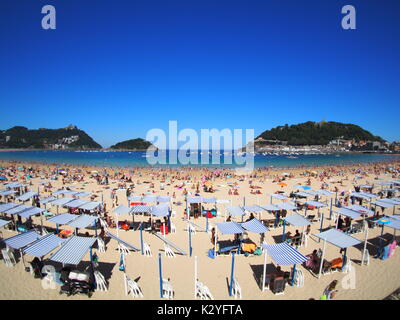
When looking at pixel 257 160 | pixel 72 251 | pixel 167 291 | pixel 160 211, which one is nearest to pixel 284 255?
pixel 167 291

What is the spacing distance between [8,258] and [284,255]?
32.5 ft

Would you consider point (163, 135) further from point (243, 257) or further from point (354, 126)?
point (354, 126)

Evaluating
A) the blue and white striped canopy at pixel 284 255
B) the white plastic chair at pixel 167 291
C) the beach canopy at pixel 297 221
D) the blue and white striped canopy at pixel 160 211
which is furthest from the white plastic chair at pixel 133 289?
the beach canopy at pixel 297 221

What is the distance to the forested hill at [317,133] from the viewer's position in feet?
496

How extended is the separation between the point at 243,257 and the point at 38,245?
24.9 feet

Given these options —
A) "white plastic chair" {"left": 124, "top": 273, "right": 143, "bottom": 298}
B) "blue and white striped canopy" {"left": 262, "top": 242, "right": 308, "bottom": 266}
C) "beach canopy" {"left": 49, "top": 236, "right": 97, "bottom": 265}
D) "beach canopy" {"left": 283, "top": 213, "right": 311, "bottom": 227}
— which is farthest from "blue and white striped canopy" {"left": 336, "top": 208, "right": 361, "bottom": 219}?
"beach canopy" {"left": 49, "top": 236, "right": 97, "bottom": 265}

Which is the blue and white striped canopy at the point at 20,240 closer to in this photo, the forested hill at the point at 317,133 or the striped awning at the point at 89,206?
the striped awning at the point at 89,206

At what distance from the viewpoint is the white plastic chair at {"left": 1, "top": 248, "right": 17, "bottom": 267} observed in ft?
24.7

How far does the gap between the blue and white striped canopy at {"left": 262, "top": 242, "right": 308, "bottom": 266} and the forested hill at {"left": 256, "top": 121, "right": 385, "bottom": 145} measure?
165 m

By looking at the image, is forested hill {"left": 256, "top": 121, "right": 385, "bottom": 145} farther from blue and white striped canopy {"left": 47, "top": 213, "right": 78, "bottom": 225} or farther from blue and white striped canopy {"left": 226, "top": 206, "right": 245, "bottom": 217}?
blue and white striped canopy {"left": 47, "top": 213, "right": 78, "bottom": 225}

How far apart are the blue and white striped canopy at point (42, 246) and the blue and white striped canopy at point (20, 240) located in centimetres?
70

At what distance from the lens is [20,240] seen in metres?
7.38
